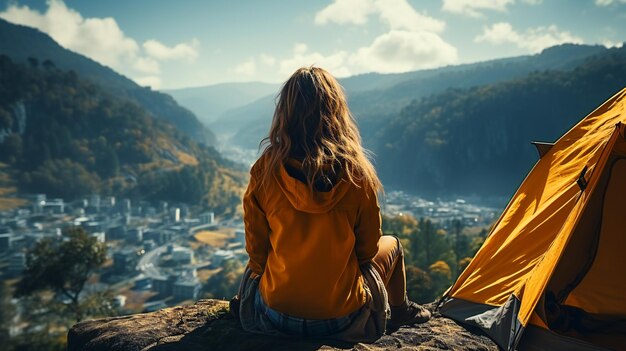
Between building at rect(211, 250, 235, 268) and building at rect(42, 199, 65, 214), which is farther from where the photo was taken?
building at rect(42, 199, 65, 214)

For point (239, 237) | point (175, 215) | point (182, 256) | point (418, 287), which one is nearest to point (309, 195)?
point (418, 287)

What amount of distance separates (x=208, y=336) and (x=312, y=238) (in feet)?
4.54

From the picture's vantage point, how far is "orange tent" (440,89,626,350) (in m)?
3.29

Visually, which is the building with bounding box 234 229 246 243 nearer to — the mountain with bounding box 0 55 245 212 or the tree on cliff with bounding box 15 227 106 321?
the mountain with bounding box 0 55 245 212

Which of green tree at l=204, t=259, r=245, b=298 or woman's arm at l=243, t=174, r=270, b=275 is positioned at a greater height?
woman's arm at l=243, t=174, r=270, b=275

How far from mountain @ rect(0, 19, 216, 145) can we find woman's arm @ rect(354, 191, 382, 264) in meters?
156

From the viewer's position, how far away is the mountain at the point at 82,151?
78562 mm

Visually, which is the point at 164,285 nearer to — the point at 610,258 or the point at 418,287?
the point at 418,287

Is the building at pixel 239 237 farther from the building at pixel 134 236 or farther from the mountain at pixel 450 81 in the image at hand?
the mountain at pixel 450 81

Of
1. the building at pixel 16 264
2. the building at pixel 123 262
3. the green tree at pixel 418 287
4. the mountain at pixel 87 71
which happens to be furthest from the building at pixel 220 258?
the mountain at pixel 87 71

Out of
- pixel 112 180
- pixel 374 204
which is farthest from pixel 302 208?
pixel 112 180

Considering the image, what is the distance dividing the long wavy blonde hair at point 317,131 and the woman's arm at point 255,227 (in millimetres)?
149

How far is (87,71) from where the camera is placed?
553 feet

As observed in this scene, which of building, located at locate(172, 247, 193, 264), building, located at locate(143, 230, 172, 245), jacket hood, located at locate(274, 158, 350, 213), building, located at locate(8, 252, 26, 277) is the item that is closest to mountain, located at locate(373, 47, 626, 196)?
building, located at locate(143, 230, 172, 245)
